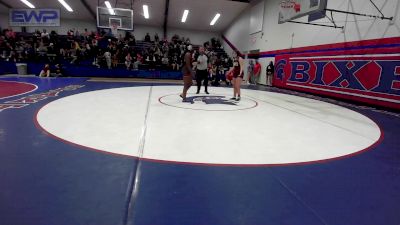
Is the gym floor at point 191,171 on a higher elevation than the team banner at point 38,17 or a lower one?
lower

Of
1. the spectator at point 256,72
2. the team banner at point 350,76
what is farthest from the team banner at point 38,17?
the team banner at point 350,76

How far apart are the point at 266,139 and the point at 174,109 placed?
2.56 m

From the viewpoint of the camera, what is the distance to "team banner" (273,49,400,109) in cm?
768

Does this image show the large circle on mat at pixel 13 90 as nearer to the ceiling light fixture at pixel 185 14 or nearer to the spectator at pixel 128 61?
the spectator at pixel 128 61

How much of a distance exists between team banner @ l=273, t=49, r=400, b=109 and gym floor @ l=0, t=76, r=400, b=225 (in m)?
3.94

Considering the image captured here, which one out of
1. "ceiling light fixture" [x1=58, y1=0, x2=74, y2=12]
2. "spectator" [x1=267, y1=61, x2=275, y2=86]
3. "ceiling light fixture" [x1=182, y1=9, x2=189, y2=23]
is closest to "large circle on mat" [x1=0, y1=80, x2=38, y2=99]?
"spectator" [x1=267, y1=61, x2=275, y2=86]

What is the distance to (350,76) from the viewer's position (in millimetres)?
9188

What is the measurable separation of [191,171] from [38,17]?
20.7m

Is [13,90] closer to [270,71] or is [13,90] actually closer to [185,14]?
[270,71]

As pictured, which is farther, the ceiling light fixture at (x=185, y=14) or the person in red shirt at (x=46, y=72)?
the ceiling light fixture at (x=185, y=14)

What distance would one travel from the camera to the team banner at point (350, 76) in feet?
25.2

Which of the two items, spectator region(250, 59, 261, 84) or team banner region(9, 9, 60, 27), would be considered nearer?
spectator region(250, 59, 261, 84)

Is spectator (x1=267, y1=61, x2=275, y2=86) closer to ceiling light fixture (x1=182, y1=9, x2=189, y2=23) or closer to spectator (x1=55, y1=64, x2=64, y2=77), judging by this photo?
ceiling light fixture (x1=182, y1=9, x2=189, y2=23)

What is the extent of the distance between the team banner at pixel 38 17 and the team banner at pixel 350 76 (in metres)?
16.3
